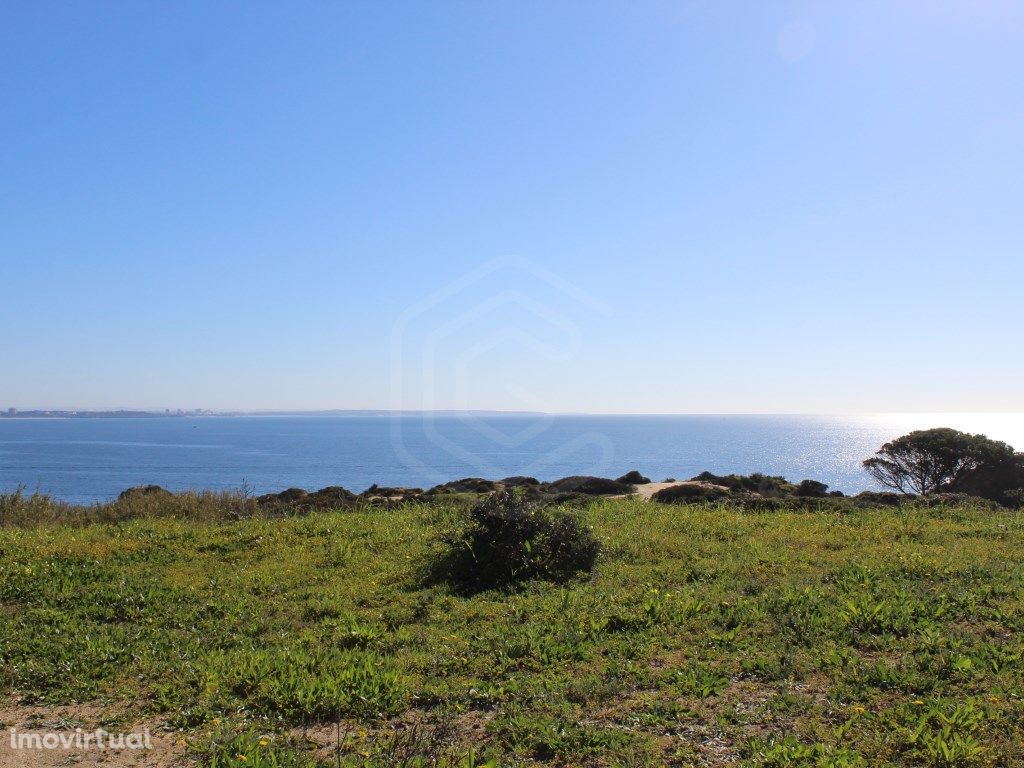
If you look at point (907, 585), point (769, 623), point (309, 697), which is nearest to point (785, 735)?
point (769, 623)

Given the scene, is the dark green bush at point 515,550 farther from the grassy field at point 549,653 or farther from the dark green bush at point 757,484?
the dark green bush at point 757,484

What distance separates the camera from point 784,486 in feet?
72.1

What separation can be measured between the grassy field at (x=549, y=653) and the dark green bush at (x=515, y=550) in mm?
438

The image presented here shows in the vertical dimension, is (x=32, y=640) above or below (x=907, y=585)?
below

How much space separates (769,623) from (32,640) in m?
7.31

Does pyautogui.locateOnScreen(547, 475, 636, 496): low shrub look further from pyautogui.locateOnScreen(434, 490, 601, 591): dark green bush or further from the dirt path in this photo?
the dirt path

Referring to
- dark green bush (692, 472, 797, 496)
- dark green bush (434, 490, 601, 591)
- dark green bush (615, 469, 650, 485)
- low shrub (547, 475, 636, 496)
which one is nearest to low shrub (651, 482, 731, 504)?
low shrub (547, 475, 636, 496)

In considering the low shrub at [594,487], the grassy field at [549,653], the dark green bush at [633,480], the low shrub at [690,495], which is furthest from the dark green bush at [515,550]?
the dark green bush at [633,480]

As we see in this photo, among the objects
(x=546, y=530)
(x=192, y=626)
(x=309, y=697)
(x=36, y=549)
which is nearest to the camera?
A: (x=309, y=697)

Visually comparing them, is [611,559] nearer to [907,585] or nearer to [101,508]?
[907,585]

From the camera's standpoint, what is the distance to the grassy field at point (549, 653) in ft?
15.8

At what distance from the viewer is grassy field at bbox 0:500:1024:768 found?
15.8ft

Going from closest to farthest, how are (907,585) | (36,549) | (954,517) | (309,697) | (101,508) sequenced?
(309,697)
(907,585)
(36,549)
(954,517)
(101,508)

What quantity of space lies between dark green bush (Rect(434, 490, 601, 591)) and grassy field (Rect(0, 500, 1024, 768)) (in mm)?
438
